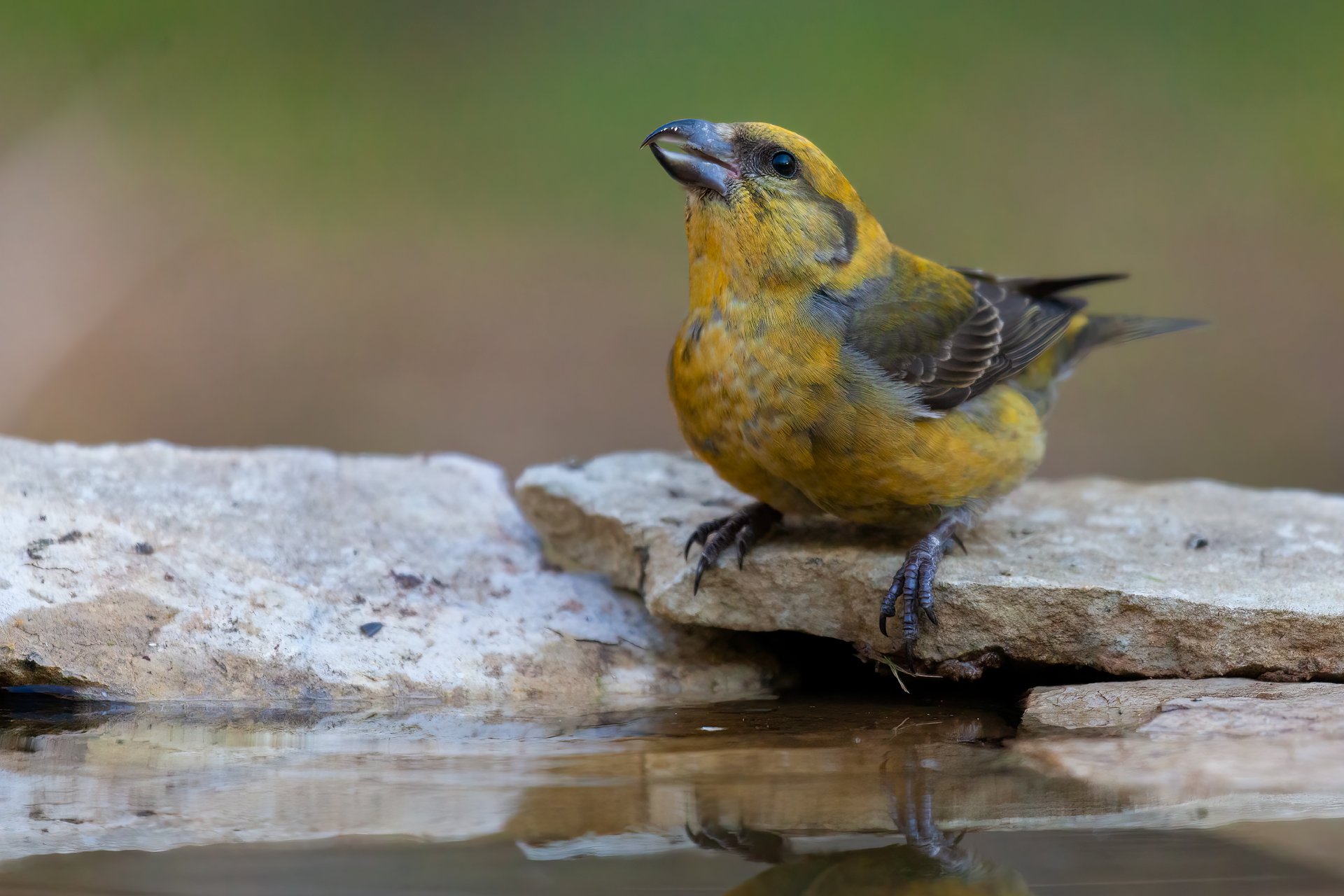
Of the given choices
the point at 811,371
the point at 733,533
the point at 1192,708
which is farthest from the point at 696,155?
the point at 1192,708

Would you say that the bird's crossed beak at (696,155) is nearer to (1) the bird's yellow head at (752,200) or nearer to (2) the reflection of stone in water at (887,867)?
(1) the bird's yellow head at (752,200)

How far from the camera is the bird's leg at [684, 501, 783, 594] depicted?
4.21m

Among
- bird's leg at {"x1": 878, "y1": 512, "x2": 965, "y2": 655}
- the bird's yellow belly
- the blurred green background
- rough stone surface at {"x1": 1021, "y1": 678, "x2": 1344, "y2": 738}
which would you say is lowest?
rough stone surface at {"x1": 1021, "y1": 678, "x2": 1344, "y2": 738}

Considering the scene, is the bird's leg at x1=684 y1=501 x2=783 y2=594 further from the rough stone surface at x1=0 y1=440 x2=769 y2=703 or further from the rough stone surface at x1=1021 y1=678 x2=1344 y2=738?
the rough stone surface at x1=1021 y1=678 x2=1344 y2=738

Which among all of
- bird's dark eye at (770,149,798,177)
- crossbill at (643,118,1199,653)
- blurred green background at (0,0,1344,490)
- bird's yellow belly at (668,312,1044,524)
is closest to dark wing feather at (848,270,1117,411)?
crossbill at (643,118,1199,653)

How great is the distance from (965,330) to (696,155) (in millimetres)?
1225

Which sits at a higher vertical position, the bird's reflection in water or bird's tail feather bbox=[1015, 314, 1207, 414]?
bird's tail feather bbox=[1015, 314, 1207, 414]

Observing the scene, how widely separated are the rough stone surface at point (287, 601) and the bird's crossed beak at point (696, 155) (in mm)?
1462

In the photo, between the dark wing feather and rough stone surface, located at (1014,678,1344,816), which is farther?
the dark wing feather

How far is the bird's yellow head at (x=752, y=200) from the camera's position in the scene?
164 inches

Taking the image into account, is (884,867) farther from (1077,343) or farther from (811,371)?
(1077,343)

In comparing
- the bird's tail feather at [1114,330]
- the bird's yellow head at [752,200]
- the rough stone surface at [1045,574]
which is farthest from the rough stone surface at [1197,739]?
the bird's tail feather at [1114,330]

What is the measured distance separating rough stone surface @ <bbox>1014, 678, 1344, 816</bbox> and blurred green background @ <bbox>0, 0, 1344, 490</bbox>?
543cm

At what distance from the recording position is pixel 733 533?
4.38m
